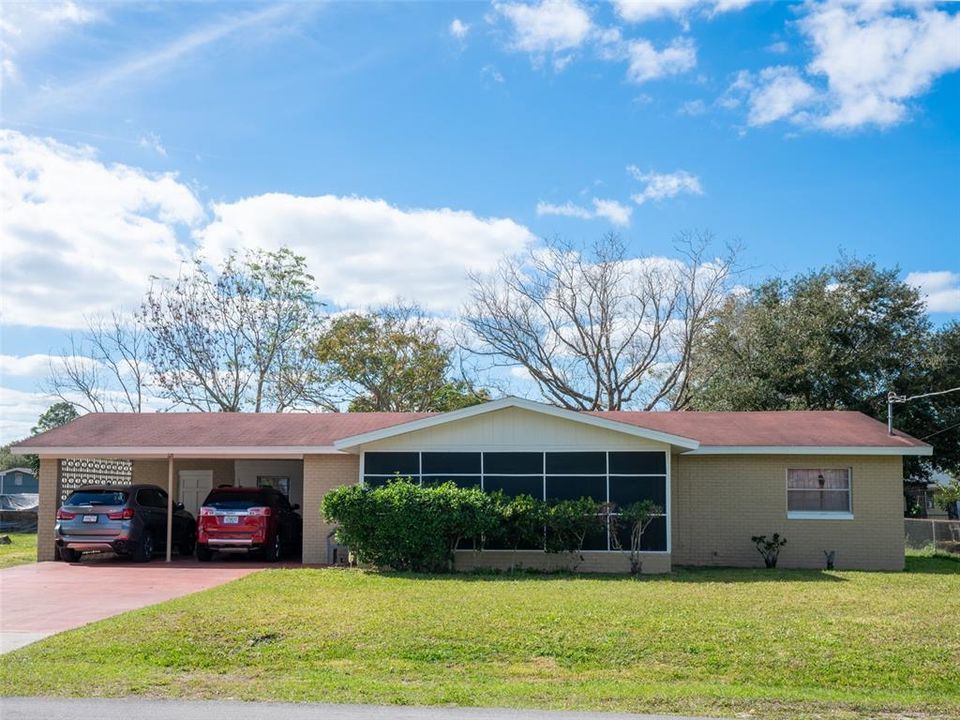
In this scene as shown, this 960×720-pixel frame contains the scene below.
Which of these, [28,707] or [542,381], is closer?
[28,707]

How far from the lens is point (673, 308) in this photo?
38.2 m

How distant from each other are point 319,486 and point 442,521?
4067 mm

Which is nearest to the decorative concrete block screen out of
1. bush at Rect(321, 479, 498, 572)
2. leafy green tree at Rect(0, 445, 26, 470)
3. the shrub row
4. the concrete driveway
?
the concrete driveway

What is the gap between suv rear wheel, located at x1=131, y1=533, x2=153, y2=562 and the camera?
20656 millimetres

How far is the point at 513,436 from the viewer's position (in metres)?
19.4

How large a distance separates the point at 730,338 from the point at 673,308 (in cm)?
614

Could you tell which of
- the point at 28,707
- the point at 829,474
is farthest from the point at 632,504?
the point at 28,707

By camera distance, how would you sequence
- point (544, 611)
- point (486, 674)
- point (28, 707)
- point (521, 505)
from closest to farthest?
point (28, 707) < point (486, 674) < point (544, 611) < point (521, 505)

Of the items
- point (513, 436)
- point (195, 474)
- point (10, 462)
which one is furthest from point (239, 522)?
point (10, 462)

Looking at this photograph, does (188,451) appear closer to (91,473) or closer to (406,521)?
(406,521)

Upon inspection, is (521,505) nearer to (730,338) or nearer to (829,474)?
(829,474)

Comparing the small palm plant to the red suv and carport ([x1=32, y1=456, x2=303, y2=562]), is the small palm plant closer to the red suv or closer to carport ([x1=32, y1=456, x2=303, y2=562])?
the red suv

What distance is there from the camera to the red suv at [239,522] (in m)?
20.5

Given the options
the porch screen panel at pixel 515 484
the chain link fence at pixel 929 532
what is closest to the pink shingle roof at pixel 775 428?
the porch screen panel at pixel 515 484
